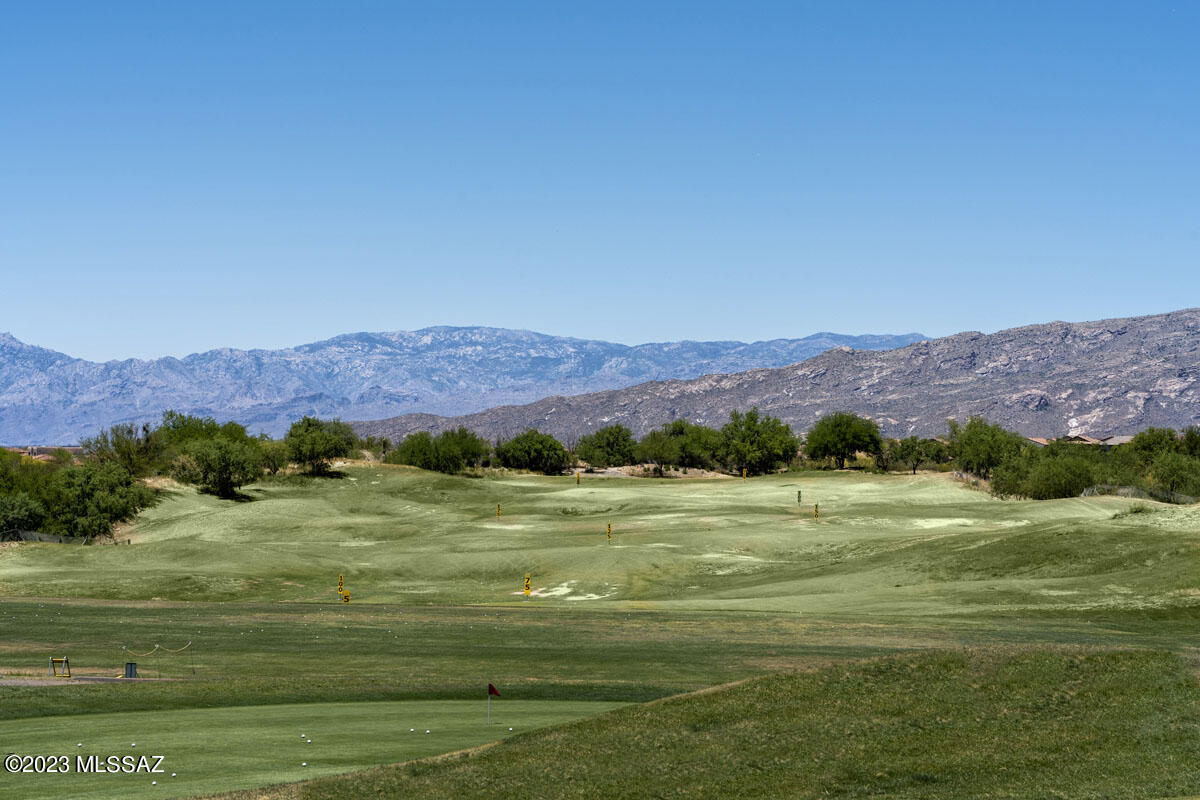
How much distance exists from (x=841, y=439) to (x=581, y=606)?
127 meters

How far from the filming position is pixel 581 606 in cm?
5881

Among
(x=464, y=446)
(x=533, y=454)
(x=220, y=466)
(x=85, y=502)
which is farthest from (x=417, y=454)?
(x=85, y=502)

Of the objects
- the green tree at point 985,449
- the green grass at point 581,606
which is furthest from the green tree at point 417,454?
the green tree at point 985,449

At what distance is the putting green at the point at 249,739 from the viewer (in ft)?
68.7

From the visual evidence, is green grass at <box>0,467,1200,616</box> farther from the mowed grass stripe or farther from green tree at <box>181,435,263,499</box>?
the mowed grass stripe

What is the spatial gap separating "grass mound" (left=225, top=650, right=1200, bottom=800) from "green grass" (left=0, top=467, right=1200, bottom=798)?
184 millimetres

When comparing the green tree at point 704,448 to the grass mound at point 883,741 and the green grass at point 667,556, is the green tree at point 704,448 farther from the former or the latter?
the grass mound at point 883,741

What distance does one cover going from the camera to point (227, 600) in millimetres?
63219

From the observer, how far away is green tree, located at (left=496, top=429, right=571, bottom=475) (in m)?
187

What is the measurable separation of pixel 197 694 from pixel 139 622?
19521 mm

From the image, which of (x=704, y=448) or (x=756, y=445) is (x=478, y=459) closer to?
(x=704, y=448)

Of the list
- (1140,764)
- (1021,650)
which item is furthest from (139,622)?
(1140,764)

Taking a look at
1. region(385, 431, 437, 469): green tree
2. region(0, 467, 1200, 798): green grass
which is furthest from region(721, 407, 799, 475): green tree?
region(0, 467, 1200, 798): green grass

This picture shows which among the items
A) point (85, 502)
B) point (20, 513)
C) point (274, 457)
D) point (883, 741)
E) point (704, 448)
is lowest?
point (883, 741)
